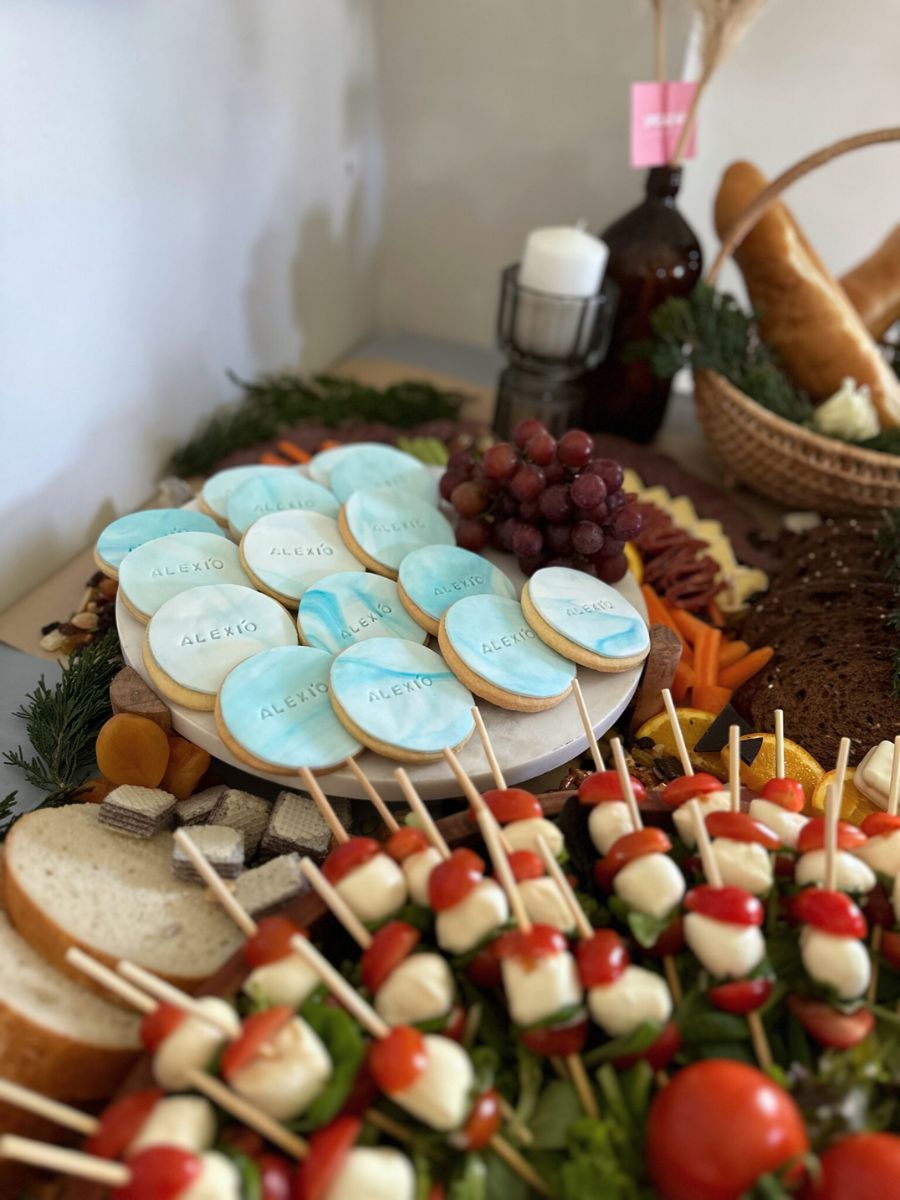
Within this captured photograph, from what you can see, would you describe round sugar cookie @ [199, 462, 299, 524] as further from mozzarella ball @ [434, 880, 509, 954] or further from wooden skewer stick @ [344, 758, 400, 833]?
mozzarella ball @ [434, 880, 509, 954]

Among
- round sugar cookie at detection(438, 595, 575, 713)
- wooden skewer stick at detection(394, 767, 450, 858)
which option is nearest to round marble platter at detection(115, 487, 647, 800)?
round sugar cookie at detection(438, 595, 575, 713)

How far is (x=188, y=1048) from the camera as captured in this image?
0.65m

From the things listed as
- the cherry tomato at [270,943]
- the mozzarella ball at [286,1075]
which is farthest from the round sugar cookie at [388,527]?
the mozzarella ball at [286,1075]

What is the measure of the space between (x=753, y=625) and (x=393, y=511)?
1.99 feet

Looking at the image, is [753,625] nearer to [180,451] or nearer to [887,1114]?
[887,1114]

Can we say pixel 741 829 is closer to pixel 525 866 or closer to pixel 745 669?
pixel 525 866

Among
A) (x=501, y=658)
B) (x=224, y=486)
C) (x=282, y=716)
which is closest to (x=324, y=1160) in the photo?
(x=282, y=716)

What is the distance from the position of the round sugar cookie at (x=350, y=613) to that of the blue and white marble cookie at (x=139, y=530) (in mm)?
233

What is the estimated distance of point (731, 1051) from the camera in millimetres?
732

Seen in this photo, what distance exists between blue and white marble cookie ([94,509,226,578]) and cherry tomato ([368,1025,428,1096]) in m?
A: 0.77

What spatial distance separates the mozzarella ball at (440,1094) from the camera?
2.06 feet

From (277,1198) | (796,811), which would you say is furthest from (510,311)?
(277,1198)

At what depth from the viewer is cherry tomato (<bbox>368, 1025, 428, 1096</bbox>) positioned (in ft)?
2.07

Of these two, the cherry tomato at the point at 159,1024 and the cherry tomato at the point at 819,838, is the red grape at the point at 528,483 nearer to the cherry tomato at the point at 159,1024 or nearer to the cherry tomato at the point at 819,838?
the cherry tomato at the point at 819,838
